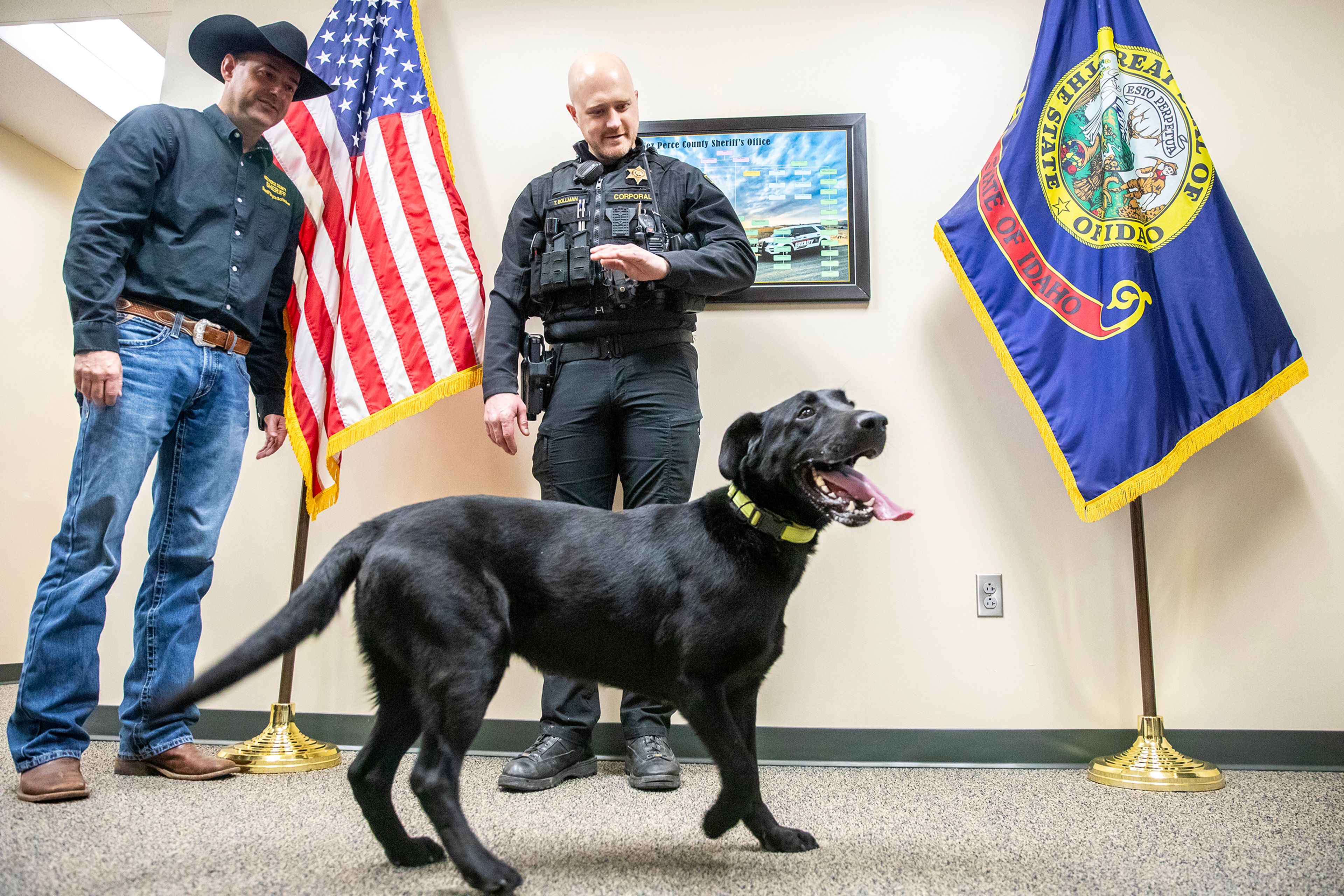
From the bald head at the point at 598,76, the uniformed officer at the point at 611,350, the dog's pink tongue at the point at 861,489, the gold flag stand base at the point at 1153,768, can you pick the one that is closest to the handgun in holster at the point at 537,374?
the uniformed officer at the point at 611,350

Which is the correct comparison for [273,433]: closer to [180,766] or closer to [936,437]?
[180,766]

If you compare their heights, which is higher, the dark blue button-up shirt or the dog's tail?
the dark blue button-up shirt

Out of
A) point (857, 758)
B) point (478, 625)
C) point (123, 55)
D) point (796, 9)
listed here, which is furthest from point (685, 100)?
point (123, 55)

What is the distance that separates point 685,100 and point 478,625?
195 centimetres

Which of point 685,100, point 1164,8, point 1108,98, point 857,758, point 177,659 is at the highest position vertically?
point 1164,8

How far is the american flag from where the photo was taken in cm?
220

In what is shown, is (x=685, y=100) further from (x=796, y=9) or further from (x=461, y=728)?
(x=461, y=728)

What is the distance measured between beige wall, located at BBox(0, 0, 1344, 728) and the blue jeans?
478 millimetres

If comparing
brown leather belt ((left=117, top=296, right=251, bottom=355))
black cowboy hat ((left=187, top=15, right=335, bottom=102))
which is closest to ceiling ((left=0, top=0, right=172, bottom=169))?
black cowboy hat ((left=187, top=15, right=335, bottom=102))

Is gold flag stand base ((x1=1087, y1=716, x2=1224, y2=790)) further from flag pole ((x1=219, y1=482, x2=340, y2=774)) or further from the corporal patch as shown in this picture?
the corporal patch

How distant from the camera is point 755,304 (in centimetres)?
243

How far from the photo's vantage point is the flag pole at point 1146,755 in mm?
1938

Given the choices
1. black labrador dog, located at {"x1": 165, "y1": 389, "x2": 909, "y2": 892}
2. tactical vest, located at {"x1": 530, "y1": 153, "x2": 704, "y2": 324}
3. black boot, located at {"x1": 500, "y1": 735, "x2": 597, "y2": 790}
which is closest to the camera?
black labrador dog, located at {"x1": 165, "y1": 389, "x2": 909, "y2": 892}

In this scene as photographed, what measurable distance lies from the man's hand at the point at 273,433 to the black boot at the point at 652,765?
1.31 meters
